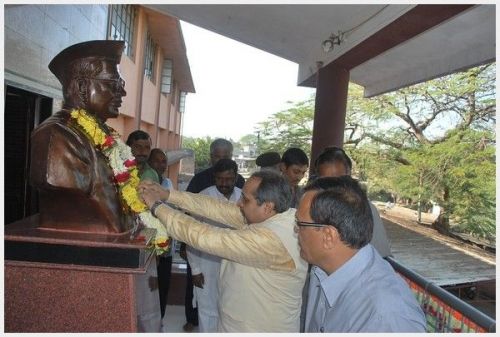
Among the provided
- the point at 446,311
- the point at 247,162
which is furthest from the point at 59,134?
the point at 247,162

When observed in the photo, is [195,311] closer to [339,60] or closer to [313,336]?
[313,336]

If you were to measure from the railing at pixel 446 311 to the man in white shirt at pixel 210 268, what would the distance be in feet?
4.65

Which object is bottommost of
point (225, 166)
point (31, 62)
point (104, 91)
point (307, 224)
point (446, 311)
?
point (446, 311)

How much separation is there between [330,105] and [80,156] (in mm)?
4425

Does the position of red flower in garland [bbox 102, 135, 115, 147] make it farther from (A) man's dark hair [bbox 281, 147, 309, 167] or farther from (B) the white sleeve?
(A) man's dark hair [bbox 281, 147, 309, 167]

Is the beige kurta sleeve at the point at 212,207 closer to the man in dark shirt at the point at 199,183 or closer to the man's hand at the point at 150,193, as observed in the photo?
the man's hand at the point at 150,193

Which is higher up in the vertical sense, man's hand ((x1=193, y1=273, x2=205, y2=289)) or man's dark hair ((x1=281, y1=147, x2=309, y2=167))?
man's dark hair ((x1=281, y1=147, x2=309, y2=167))

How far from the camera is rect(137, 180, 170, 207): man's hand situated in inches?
86.3

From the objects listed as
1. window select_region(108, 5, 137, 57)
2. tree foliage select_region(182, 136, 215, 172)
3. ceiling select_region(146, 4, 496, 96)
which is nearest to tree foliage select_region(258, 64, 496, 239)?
ceiling select_region(146, 4, 496, 96)

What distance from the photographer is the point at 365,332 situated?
1192mm

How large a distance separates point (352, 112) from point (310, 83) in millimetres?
6928

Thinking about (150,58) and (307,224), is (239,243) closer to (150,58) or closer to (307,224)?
(307,224)

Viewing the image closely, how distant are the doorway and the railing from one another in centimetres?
360

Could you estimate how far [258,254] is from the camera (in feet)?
6.16
